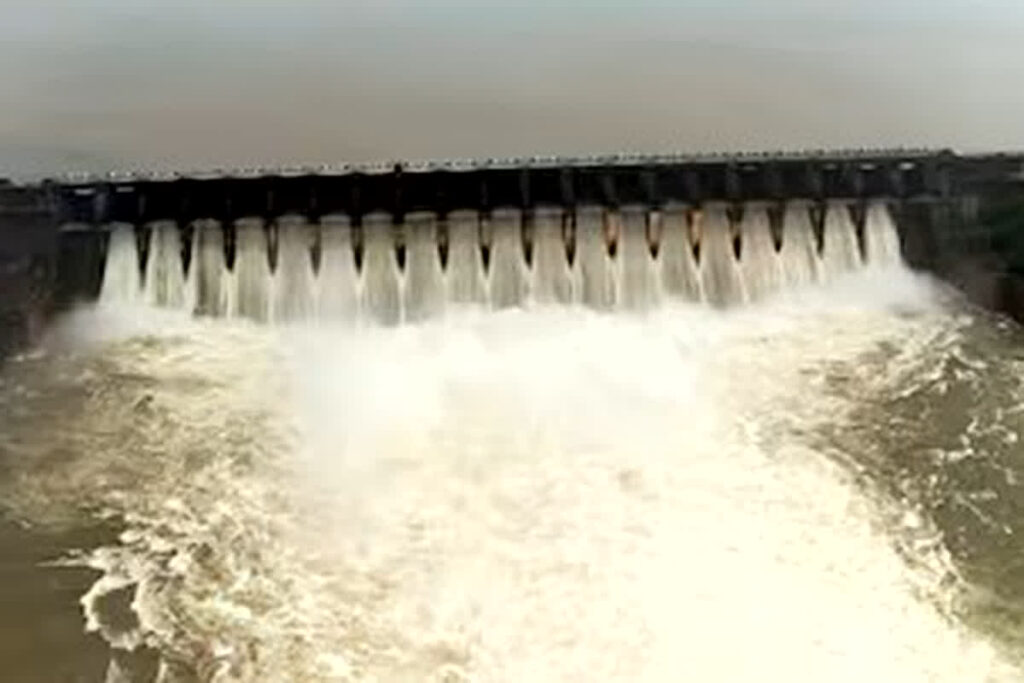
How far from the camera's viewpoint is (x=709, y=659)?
1191cm

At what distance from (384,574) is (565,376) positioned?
5.04m

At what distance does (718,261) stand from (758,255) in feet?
1.90

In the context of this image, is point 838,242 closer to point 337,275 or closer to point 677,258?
point 677,258

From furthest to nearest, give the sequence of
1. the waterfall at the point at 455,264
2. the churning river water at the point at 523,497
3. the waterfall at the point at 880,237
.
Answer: the waterfall at the point at 880,237, the waterfall at the point at 455,264, the churning river water at the point at 523,497

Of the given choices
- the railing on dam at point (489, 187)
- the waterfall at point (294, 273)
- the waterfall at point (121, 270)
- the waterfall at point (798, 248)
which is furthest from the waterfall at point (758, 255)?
the waterfall at point (121, 270)

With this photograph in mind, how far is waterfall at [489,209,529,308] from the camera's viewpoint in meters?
20.1

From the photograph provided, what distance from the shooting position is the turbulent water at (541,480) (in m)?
12.1

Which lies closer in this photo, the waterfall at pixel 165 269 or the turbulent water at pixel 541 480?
the turbulent water at pixel 541 480

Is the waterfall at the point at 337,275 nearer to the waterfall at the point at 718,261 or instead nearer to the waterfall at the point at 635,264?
the waterfall at the point at 635,264

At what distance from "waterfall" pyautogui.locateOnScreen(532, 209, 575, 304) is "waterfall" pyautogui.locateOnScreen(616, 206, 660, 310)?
2.30 feet

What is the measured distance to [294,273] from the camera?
1997cm

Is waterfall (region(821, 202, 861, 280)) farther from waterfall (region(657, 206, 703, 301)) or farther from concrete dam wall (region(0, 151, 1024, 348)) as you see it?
waterfall (region(657, 206, 703, 301))

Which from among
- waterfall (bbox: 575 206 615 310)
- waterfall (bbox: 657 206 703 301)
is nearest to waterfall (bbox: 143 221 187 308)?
waterfall (bbox: 575 206 615 310)

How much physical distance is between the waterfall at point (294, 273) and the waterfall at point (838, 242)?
6.74m
